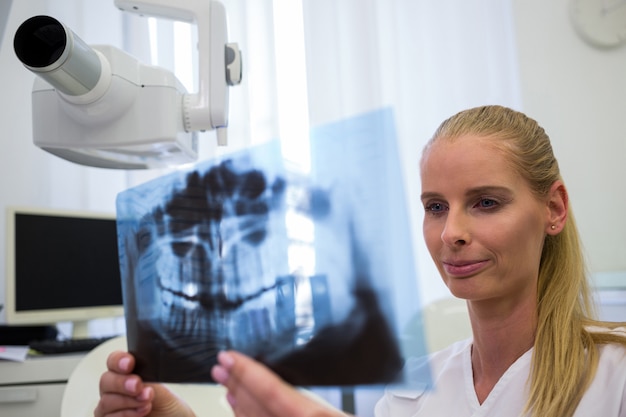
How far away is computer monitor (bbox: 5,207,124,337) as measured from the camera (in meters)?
1.65

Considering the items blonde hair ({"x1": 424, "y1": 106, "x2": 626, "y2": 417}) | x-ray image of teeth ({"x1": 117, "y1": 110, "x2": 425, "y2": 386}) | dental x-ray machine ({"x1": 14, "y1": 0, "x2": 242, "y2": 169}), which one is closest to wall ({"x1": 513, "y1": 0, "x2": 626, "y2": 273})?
blonde hair ({"x1": 424, "y1": 106, "x2": 626, "y2": 417})

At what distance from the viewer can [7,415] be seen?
1394 millimetres

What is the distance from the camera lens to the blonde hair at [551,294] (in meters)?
0.73

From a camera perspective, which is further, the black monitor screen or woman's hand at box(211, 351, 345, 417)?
the black monitor screen

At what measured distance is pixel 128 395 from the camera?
0.68 m

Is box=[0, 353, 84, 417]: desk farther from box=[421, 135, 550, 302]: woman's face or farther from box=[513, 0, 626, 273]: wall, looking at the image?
box=[513, 0, 626, 273]: wall

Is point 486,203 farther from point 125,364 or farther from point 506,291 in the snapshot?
point 125,364

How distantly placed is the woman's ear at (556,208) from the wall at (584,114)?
110 centimetres

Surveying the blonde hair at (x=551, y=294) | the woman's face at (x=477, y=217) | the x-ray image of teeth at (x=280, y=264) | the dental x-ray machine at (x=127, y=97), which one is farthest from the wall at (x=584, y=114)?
the x-ray image of teeth at (x=280, y=264)

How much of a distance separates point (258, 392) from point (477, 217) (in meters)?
0.35

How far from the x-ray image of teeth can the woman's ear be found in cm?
36

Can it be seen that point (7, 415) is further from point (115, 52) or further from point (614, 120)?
point (614, 120)

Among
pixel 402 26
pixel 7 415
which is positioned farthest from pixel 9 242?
pixel 402 26

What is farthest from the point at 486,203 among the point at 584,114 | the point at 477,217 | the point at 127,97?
the point at 584,114
